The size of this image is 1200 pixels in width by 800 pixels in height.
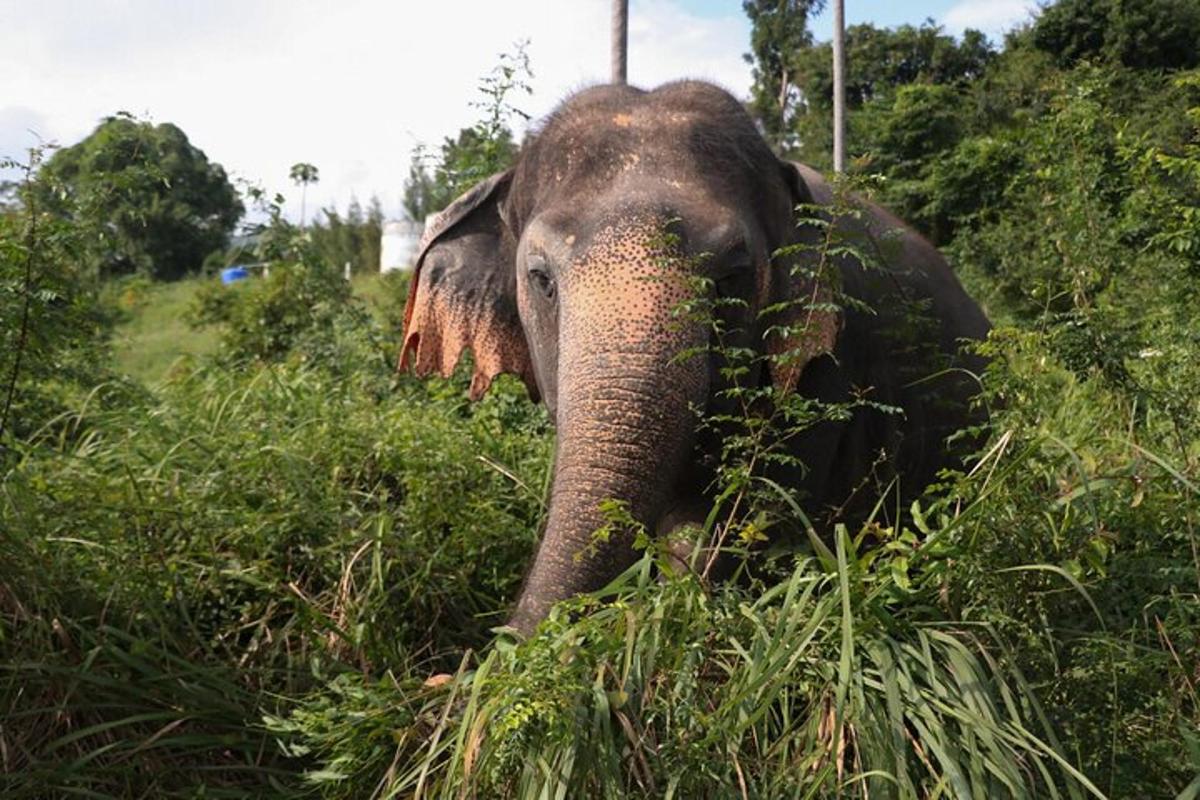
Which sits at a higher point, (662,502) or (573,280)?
(573,280)

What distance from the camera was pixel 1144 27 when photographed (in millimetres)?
24484

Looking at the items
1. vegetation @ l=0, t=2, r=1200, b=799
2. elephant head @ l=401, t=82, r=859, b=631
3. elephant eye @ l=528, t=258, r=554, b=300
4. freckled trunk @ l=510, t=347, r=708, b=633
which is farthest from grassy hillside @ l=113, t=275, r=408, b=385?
freckled trunk @ l=510, t=347, r=708, b=633

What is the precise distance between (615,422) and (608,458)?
9 cm

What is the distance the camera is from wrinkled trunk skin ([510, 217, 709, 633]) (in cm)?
372

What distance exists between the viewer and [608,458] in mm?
3779

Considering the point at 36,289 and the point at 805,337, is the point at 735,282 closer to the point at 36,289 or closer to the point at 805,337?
the point at 805,337

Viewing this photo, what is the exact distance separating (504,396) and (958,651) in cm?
377

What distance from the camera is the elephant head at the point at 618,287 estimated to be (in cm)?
379

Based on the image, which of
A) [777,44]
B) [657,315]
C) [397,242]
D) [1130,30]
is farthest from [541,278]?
[777,44]

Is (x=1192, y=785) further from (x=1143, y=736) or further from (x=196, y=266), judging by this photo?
(x=196, y=266)

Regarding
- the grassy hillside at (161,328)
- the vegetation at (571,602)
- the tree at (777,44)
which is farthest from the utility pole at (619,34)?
the tree at (777,44)

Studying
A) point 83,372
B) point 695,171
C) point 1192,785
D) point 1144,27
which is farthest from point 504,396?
point 1144,27

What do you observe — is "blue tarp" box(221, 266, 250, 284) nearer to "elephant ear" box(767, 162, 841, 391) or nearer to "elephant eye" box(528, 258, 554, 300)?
"elephant eye" box(528, 258, 554, 300)

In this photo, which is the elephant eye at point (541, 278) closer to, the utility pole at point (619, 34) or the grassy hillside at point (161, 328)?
the utility pole at point (619, 34)
